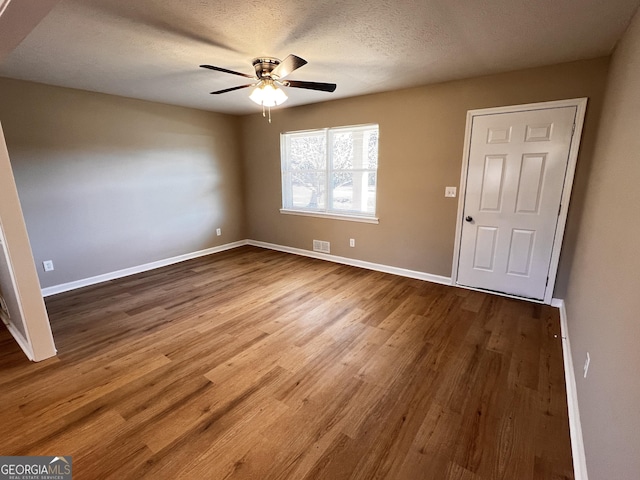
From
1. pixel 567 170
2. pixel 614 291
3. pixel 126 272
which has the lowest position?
pixel 126 272

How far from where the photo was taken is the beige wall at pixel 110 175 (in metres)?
3.30

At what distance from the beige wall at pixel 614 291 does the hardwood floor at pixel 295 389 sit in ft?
1.21

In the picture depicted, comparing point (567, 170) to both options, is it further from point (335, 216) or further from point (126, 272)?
point (126, 272)

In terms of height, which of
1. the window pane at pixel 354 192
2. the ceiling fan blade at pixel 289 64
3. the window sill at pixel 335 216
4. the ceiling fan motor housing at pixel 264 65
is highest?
the ceiling fan motor housing at pixel 264 65

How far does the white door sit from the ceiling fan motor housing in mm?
2249

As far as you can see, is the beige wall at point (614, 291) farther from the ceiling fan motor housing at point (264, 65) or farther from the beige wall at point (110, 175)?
the beige wall at point (110, 175)

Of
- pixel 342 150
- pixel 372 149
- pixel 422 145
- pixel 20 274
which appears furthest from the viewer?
pixel 342 150

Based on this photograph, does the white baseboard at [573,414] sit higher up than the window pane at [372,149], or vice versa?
the window pane at [372,149]

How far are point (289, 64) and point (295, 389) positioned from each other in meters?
2.29

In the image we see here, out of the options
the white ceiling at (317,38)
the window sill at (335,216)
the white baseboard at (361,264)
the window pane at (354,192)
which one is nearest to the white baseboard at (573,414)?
the white baseboard at (361,264)

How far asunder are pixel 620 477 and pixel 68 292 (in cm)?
490

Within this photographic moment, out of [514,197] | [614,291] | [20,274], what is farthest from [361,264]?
[20,274]

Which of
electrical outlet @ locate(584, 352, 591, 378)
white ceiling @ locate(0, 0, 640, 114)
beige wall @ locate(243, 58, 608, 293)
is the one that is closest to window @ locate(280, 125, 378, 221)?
beige wall @ locate(243, 58, 608, 293)

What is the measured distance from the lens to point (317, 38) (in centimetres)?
222
